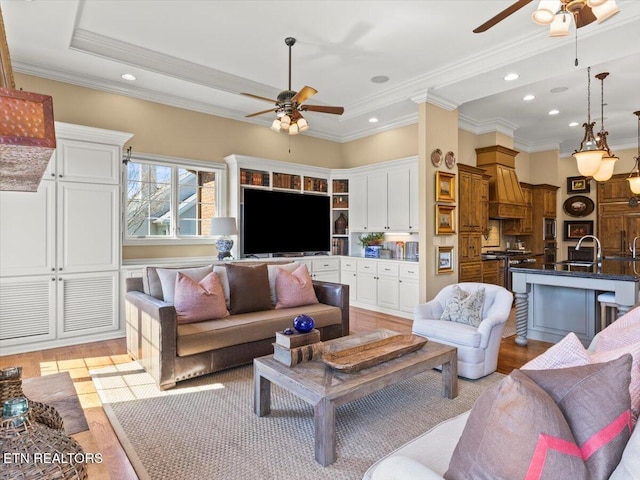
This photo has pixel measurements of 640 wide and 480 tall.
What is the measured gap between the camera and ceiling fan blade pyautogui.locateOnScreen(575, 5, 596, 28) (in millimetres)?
2412

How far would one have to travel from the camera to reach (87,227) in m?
4.21

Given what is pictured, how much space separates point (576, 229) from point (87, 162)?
984 cm

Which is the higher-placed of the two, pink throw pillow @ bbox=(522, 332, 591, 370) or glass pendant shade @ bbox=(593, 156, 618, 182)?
glass pendant shade @ bbox=(593, 156, 618, 182)

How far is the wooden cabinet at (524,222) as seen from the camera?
782cm

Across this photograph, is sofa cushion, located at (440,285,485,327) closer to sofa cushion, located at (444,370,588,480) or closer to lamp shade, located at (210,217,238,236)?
sofa cushion, located at (444,370,588,480)

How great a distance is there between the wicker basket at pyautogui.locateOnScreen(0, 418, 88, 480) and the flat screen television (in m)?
4.94

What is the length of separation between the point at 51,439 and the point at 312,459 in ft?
5.43

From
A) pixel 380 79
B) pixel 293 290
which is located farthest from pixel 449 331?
pixel 380 79

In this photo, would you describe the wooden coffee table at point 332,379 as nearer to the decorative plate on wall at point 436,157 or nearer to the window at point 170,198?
the decorative plate on wall at point 436,157

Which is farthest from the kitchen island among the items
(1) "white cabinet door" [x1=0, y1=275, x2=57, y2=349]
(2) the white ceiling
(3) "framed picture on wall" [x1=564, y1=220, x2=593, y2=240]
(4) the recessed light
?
(1) "white cabinet door" [x1=0, y1=275, x2=57, y2=349]

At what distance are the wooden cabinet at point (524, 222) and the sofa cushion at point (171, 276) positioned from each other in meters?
6.51

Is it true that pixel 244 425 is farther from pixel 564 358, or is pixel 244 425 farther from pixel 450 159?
pixel 450 159

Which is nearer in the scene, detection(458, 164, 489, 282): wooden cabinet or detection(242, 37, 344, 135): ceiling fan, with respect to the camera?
detection(242, 37, 344, 135): ceiling fan

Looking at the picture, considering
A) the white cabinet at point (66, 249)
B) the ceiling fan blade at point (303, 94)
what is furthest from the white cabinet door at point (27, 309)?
the ceiling fan blade at point (303, 94)
